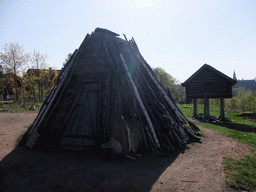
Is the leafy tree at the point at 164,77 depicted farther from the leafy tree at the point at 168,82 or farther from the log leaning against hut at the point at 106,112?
the log leaning against hut at the point at 106,112

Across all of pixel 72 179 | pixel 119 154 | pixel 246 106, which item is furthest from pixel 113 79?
pixel 246 106

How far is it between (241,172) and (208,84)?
1203 centimetres

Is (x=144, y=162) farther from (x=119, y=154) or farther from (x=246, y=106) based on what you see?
(x=246, y=106)

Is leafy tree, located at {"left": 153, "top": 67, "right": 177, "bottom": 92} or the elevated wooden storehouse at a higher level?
leafy tree, located at {"left": 153, "top": 67, "right": 177, "bottom": 92}

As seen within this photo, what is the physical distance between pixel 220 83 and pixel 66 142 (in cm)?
1444

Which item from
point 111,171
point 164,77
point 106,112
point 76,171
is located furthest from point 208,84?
point 164,77

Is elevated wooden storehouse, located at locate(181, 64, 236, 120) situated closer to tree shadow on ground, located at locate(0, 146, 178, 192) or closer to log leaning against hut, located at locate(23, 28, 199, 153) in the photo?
log leaning against hut, located at locate(23, 28, 199, 153)

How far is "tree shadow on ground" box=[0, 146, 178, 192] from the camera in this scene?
3.85 m

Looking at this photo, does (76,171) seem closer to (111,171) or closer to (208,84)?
(111,171)

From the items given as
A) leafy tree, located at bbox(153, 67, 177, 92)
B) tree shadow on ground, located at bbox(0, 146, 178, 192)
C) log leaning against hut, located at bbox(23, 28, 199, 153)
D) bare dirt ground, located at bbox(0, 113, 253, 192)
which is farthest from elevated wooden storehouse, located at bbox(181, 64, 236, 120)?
leafy tree, located at bbox(153, 67, 177, 92)

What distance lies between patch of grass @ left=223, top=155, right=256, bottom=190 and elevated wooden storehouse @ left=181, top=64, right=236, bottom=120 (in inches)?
389

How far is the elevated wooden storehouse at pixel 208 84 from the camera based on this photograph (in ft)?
47.1

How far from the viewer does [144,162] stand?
5.24 meters

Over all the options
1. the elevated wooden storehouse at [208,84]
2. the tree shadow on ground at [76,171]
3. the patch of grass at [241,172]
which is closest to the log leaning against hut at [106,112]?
the tree shadow on ground at [76,171]
